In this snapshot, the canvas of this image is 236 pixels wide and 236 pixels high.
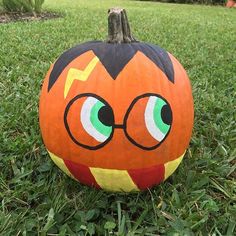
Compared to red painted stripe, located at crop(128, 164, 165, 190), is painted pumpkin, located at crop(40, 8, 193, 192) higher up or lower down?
higher up

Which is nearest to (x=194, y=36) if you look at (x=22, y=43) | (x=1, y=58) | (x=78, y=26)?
(x=78, y=26)

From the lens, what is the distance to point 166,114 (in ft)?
6.46

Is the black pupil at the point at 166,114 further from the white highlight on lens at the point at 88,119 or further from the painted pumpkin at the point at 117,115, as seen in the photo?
the white highlight on lens at the point at 88,119

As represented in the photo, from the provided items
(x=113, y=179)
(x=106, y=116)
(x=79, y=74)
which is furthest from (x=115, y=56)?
(x=113, y=179)

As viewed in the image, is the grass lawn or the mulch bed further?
the mulch bed

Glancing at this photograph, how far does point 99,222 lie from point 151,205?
10.0 inches

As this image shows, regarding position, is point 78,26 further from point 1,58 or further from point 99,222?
point 99,222

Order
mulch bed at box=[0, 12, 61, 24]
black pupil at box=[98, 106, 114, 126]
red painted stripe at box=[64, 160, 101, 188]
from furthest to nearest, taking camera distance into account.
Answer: mulch bed at box=[0, 12, 61, 24]
red painted stripe at box=[64, 160, 101, 188]
black pupil at box=[98, 106, 114, 126]

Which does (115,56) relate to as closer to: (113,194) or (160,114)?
(160,114)

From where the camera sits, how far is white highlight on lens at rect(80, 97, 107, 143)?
192cm

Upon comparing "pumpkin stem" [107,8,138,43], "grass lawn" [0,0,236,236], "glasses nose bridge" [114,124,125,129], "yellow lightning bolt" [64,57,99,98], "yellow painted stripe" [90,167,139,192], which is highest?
"pumpkin stem" [107,8,138,43]

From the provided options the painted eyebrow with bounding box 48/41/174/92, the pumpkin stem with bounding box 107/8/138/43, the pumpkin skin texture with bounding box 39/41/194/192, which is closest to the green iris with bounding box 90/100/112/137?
the pumpkin skin texture with bounding box 39/41/194/192

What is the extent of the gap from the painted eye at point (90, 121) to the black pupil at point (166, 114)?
221 millimetres

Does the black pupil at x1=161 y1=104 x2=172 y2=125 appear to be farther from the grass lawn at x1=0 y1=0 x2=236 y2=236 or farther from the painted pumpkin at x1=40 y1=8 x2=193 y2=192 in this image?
the grass lawn at x1=0 y1=0 x2=236 y2=236
